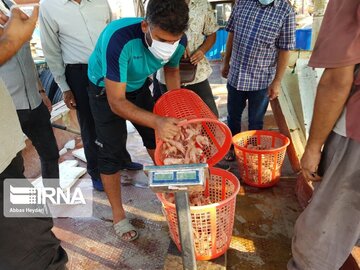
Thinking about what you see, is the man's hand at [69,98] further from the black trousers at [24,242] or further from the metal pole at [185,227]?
the metal pole at [185,227]

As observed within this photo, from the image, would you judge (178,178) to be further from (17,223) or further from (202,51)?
(202,51)

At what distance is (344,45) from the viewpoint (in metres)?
1.20

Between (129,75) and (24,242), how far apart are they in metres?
1.29

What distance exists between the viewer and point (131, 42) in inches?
76.4

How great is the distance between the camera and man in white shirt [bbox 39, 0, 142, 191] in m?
2.69

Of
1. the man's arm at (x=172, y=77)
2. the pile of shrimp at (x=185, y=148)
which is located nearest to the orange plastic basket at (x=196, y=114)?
the pile of shrimp at (x=185, y=148)

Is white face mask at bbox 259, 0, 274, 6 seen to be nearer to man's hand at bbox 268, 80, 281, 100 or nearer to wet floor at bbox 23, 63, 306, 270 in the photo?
man's hand at bbox 268, 80, 281, 100

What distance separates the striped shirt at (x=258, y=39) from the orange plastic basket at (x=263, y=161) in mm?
595

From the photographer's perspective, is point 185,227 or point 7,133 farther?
point 7,133

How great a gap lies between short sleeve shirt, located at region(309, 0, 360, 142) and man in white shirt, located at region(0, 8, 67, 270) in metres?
1.32

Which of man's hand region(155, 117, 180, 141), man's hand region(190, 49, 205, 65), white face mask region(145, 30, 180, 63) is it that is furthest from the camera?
man's hand region(190, 49, 205, 65)

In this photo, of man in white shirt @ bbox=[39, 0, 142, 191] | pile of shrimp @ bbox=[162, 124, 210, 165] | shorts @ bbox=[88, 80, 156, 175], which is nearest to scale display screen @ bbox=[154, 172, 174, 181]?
pile of shrimp @ bbox=[162, 124, 210, 165]

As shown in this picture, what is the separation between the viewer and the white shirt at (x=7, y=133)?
56.0 inches

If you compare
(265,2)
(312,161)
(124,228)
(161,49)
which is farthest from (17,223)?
(265,2)
